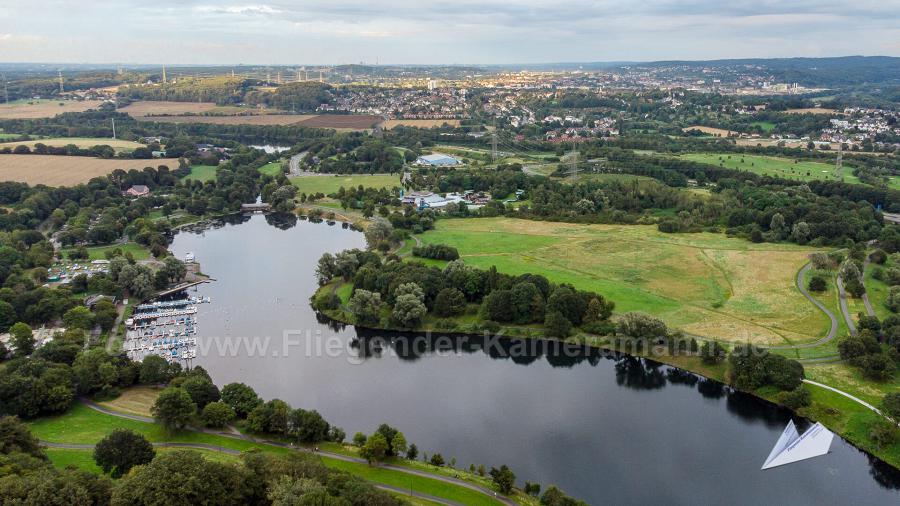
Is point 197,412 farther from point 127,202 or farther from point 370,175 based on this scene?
point 370,175

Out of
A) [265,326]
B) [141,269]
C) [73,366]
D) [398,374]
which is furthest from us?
[141,269]

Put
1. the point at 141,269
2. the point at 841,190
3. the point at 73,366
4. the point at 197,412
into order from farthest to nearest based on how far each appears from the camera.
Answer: the point at 841,190
the point at 141,269
the point at 73,366
the point at 197,412

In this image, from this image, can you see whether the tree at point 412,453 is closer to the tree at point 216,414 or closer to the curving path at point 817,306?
the tree at point 216,414

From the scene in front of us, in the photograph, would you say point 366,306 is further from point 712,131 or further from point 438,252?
point 712,131

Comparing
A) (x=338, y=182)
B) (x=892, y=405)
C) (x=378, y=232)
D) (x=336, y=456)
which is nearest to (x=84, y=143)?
(x=338, y=182)

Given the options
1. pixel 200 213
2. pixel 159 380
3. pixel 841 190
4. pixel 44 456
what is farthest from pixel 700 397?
pixel 200 213

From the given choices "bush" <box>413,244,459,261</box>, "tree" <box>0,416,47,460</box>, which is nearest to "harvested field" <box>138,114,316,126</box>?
"bush" <box>413,244,459,261</box>

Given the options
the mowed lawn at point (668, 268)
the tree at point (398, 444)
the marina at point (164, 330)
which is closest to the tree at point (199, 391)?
the marina at point (164, 330)
